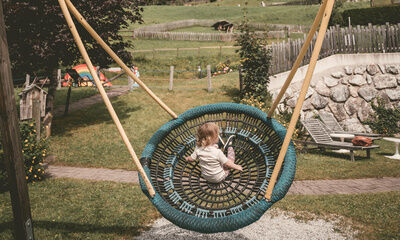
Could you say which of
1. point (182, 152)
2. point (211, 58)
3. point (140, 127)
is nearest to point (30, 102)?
point (140, 127)

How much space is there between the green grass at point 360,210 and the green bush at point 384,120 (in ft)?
24.4

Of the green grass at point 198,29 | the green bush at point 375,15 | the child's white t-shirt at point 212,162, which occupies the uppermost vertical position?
the green grass at point 198,29

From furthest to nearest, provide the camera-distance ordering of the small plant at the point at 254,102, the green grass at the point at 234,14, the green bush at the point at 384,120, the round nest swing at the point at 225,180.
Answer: the green grass at the point at 234,14 → the green bush at the point at 384,120 → the small plant at the point at 254,102 → the round nest swing at the point at 225,180

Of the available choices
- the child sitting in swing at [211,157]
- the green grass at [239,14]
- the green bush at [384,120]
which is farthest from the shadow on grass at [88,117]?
→ the green grass at [239,14]

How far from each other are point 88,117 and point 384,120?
35.9 feet

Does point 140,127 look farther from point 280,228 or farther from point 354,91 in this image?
point 354,91

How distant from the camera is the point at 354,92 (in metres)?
13.2

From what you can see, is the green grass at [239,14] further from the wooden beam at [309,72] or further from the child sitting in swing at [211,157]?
the wooden beam at [309,72]

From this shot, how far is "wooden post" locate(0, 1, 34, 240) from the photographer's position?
3.19 m

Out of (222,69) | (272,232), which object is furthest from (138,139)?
(222,69)

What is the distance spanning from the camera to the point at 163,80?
18938 mm

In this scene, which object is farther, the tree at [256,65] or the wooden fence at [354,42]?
the wooden fence at [354,42]

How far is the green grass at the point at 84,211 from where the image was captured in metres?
4.80

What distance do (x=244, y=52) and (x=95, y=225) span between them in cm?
807
